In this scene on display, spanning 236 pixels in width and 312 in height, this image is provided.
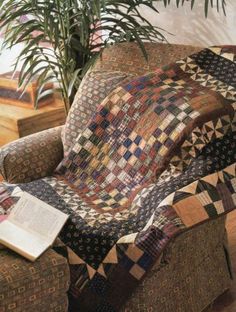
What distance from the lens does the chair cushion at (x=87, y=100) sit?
271 centimetres

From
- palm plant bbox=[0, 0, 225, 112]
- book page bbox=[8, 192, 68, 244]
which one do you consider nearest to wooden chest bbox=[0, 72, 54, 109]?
palm plant bbox=[0, 0, 225, 112]

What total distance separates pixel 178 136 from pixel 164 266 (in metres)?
0.50

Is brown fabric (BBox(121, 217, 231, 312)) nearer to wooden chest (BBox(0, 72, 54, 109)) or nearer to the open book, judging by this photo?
the open book

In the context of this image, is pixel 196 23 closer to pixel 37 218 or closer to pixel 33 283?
pixel 37 218

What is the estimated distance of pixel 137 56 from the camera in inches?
112

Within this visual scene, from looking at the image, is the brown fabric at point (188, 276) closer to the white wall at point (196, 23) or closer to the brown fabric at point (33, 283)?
the brown fabric at point (33, 283)

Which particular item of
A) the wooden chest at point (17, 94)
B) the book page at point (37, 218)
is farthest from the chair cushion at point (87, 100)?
the wooden chest at point (17, 94)

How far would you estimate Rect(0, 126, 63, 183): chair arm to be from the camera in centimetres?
264

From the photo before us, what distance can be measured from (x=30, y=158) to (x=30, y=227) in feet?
2.30

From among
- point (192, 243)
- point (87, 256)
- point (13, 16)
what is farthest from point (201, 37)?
point (87, 256)

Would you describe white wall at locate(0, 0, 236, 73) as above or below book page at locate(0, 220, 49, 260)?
above

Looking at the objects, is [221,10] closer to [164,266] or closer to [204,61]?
[204,61]

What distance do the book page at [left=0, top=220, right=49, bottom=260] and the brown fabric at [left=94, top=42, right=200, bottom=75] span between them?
111cm

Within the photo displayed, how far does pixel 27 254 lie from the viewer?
6.02 ft
